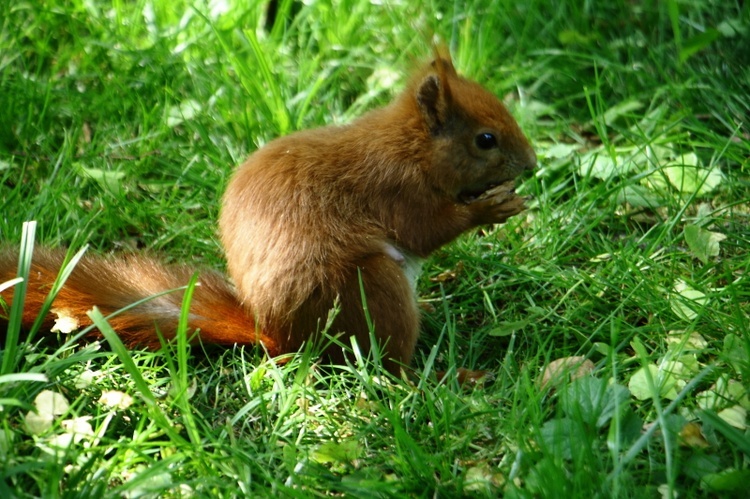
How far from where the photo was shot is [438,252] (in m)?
2.95

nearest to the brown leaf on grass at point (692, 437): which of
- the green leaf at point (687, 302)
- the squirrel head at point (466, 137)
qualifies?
the green leaf at point (687, 302)

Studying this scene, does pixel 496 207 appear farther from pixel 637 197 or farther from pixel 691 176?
pixel 691 176

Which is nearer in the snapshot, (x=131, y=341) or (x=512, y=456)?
(x=512, y=456)

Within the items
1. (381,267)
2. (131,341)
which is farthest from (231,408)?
(381,267)

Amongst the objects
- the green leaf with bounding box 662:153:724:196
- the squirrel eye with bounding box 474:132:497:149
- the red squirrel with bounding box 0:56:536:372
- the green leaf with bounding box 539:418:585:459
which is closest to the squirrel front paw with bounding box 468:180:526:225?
the red squirrel with bounding box 0:56:536:372

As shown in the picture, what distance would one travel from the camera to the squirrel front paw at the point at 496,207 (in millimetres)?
2629

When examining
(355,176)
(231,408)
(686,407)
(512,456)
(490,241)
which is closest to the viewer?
(512,456)

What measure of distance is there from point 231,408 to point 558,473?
905 mm

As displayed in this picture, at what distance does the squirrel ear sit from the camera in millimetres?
2664

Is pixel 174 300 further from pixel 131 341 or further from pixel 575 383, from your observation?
pixel 575 383

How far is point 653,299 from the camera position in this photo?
8.34ft

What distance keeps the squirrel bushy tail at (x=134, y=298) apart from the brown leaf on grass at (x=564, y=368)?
72 centimetres

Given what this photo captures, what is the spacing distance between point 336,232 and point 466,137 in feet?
1.85

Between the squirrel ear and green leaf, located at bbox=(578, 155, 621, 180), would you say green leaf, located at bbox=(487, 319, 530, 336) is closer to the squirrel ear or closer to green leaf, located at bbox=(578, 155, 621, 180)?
the squirrel ear
